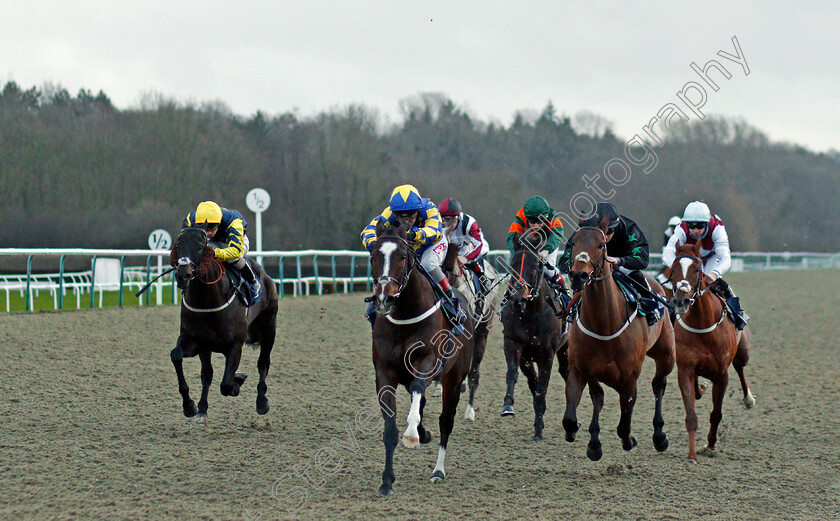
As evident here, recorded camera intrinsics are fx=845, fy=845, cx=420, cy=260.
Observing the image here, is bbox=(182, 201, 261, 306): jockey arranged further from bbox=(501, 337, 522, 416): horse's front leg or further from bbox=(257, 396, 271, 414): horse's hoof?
bbox=(501, 337, 522, 416): horse's front leg

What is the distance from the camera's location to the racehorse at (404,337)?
5.05 m

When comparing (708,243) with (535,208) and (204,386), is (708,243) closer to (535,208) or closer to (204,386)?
(535,208)

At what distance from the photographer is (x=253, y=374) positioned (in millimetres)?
9812

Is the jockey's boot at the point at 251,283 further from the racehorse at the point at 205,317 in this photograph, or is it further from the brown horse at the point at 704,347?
the brown horse at the point at 704,347

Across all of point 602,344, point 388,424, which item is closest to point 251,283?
point 388,424

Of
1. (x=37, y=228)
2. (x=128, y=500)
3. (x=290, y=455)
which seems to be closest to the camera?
(x=128, y=500)

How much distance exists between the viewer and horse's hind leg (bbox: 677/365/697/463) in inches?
247

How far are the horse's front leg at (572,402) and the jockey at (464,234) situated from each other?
7.26ft

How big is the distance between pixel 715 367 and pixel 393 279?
3.06m

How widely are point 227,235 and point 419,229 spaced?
258cm

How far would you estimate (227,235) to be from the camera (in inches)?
293

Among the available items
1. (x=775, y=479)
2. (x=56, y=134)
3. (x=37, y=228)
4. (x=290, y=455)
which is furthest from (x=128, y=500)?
(x=56, y=134)

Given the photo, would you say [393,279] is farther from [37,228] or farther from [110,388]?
[37,228]

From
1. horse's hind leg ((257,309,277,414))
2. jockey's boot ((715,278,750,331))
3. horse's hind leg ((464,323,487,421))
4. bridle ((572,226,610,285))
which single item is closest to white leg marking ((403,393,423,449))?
bridle ((572,226,610,285))
